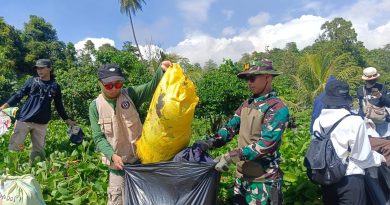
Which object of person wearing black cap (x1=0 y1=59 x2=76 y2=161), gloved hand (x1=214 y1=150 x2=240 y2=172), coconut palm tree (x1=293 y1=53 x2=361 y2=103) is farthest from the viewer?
coconut palm tree (x1=293 y1=53 x2=361 y2=103)

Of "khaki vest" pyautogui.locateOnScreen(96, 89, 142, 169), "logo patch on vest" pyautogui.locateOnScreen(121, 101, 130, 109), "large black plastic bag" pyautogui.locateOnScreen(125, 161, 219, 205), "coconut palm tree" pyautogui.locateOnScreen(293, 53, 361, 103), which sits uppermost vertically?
"coconut palm tree" pyautogui.locateOnScreen(293, 53, 361, 103)

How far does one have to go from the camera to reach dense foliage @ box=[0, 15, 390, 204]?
161 inches

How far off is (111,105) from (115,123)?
136mm

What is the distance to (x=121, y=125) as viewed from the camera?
3057 millimetres

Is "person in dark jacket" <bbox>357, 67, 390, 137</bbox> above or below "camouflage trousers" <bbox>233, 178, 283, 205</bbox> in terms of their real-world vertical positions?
above

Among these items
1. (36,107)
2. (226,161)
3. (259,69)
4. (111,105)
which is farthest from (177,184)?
(36,107)

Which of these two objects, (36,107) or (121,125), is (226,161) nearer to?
(121,125)

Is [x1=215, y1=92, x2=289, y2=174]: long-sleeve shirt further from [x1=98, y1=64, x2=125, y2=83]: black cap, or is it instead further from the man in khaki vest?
[x1=98, y1=64, x2=125, y2=83]: black cap

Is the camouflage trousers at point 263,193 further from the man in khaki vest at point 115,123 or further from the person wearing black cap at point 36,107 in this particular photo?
the person wearing black cap at point 36,107

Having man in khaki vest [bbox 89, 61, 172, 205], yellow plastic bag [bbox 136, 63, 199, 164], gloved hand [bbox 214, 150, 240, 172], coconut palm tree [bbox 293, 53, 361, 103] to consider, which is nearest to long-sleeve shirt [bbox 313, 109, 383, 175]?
gloved hand [bbox 214, 150, 240, 172]

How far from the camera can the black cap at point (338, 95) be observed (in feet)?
9.70

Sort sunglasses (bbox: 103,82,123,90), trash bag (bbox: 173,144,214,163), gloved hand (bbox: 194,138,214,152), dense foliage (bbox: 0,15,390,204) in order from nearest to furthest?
trash bag (bbox: 173,144,214,163) < gloved hand (bbox: 194,138,214,152) < sunglasses (bbox: 103,82,123,90) < dense foliage (bbox: 0,15,390,204)

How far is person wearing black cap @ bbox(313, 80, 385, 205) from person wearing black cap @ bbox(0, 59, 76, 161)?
12.0ft

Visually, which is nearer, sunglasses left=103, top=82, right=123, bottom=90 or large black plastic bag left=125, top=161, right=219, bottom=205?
large black plastic bag left=125, top=161, right=219, bottom=205
